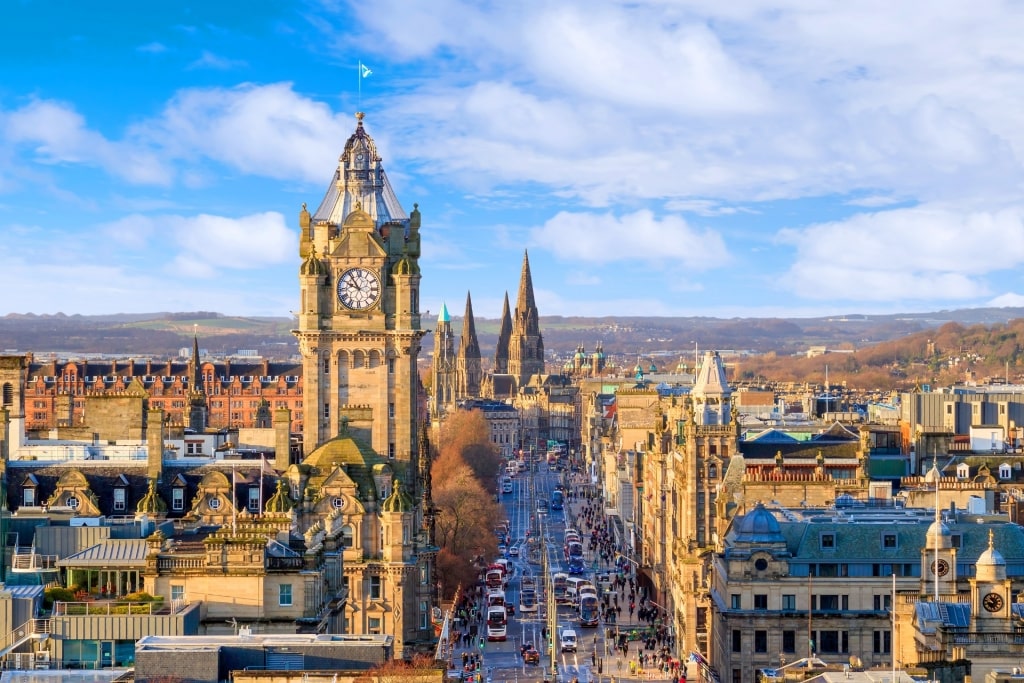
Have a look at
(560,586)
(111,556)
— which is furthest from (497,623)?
(111,556)

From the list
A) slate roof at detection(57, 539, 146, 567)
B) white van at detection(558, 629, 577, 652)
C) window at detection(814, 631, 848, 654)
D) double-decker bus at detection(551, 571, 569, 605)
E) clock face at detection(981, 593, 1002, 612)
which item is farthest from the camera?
double-decker bus at detection(551, 571, 569, 605)

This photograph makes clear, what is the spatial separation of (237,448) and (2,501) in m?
34.3

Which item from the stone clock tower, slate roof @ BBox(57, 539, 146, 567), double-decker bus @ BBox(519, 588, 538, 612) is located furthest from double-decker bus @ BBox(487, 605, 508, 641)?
slate roof @ BBox(57, 539, 146, 567)

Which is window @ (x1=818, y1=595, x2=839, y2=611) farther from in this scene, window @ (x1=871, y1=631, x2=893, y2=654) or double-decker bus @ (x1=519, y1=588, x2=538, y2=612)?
double-decker bus @ (x1=519, y1=588, x2=538, y2=612)

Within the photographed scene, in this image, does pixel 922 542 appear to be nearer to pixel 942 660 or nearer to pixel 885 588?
pixel 885 588

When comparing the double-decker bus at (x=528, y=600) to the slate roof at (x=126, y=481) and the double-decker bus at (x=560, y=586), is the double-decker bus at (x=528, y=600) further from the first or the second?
the slate roof at (x=126, y=481)

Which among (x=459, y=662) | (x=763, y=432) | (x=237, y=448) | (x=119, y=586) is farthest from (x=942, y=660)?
(x=763, y=432)

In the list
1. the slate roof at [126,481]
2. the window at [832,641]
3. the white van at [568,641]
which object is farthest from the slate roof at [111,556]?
the white van at [568,641]

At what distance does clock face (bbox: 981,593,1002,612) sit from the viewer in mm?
74438

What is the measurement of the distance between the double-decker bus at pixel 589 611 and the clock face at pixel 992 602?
73.6m

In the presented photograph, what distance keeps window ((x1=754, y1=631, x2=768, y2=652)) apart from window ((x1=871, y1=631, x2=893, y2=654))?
5.28m

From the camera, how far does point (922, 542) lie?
351ft

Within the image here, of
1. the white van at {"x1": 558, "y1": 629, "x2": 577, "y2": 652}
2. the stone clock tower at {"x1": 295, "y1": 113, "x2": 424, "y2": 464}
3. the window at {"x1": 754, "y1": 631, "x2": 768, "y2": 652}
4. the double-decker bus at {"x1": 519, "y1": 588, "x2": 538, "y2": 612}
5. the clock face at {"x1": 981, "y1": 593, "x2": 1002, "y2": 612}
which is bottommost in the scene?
the double-decker bus at {"x1": 519, "y1": 588, "x2": 538, "y2": 612}

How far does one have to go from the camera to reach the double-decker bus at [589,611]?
5787 inches
